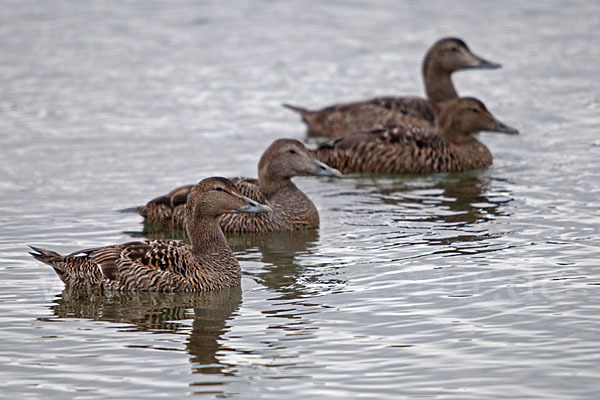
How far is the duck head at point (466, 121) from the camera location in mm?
13383

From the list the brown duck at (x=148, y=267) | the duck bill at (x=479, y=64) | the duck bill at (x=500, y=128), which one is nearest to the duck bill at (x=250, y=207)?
the brown duck at (x=148, y=267)

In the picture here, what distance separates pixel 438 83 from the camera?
1573 centimetres

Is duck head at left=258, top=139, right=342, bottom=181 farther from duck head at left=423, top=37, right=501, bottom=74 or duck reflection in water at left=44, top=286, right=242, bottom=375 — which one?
duck head at left=423, top=37, right=501, bottom=74

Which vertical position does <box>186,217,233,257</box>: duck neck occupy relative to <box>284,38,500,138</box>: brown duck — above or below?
below

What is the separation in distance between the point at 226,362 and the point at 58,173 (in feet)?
21.9

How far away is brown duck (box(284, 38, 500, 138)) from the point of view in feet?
48.4

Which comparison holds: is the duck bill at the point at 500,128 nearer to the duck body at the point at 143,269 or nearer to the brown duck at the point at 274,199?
the brown duck at the point at 274,199

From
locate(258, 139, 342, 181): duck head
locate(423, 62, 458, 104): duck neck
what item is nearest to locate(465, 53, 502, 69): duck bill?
locate(423, 62, 458, 104): duck neck

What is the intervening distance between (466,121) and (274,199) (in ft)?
12.5

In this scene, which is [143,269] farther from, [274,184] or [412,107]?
[412,107]

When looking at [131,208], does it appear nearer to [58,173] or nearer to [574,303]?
[58,173]

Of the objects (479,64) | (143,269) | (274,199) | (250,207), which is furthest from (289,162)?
(479,64)

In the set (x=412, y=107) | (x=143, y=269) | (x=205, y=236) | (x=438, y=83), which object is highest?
(x=438, y=83)

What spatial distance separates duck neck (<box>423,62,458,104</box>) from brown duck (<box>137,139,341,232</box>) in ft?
17.7
